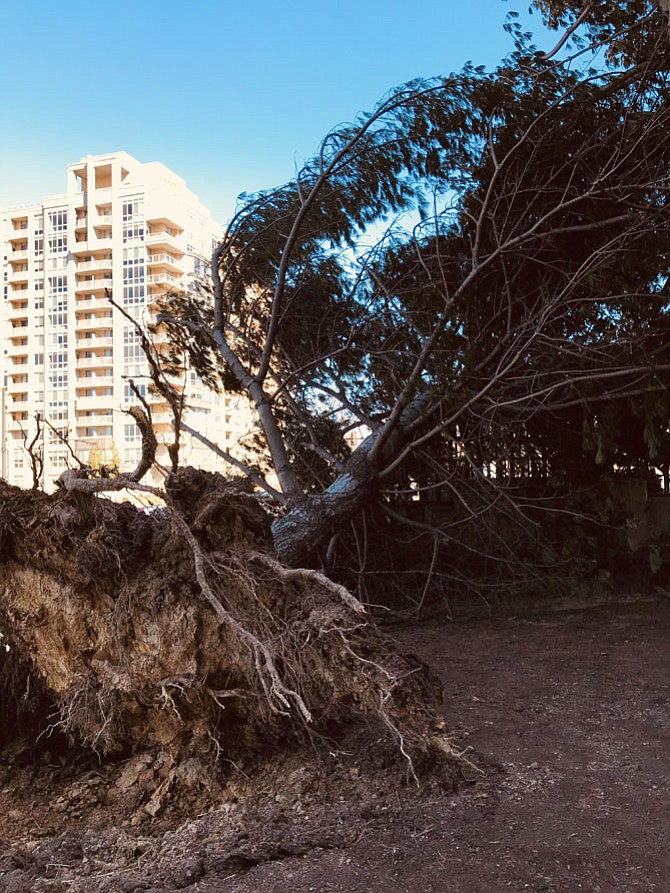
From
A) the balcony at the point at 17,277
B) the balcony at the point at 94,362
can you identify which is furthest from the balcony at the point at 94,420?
the balcony at the point at 17,277

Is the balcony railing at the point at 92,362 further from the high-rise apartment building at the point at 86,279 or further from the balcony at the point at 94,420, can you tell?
the balcony at the point at 94,420

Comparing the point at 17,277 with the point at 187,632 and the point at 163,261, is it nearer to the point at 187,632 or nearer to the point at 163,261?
the point at 163,261

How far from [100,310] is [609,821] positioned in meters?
56.6

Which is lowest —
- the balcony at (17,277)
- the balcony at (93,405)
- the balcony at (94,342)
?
the balcony at (93,405)

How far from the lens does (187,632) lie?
389 centimetres

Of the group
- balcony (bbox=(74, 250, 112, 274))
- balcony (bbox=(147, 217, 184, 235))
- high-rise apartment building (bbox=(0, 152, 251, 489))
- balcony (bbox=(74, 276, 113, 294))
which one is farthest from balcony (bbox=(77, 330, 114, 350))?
balcony (bbox=(147, 217, 184, 235))

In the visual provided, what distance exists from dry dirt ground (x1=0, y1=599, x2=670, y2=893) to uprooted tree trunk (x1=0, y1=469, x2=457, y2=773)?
0.22m

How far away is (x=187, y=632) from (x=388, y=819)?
1.32m

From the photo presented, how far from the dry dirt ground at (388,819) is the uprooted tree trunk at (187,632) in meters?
0.22

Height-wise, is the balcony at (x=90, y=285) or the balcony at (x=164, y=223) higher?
the balcony at (x=164, y=223)

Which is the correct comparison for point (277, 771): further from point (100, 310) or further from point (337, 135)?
point (100, 310)

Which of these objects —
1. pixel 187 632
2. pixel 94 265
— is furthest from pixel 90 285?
pixel 187 632

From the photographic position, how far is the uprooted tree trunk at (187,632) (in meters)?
3.64

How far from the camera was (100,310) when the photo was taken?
55781mm
